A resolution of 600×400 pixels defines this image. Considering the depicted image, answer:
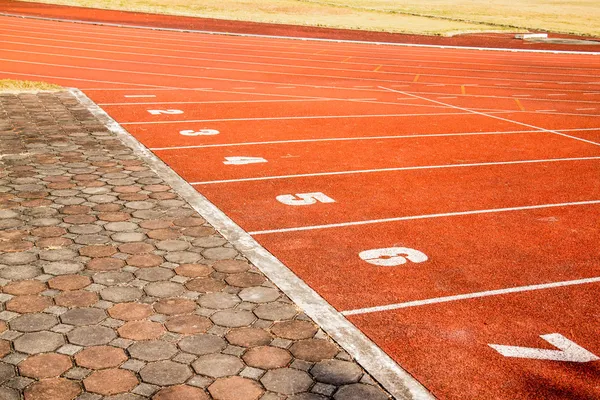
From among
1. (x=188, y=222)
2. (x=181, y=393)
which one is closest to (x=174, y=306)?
(x=181, y=393)

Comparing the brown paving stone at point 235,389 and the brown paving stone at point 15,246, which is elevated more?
the brown paving stone at point 235,389

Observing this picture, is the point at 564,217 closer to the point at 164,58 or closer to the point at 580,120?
the point at 580,120

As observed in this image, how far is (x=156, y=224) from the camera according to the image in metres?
7.48

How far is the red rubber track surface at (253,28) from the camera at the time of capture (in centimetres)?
3159

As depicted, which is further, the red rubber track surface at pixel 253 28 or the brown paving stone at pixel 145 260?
the red rubber track surface at pixel 253 28

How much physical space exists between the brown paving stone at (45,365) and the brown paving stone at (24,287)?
1042mm

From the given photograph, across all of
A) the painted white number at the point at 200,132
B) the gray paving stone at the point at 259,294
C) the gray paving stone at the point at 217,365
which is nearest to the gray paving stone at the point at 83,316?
the gray paving stone at the point at 217,365

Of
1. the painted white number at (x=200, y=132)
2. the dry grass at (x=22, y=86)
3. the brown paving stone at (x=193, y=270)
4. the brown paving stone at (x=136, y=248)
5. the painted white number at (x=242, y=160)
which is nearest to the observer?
the brown paving stone at (x=193, y=270)

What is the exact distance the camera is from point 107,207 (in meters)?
7.96

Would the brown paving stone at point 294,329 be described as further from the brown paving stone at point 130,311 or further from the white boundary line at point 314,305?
the brown paving stone at point 130,311

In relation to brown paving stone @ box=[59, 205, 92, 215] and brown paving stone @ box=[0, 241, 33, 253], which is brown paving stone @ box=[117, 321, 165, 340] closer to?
brown paving stone @ box=[0, 241, 33, 253]

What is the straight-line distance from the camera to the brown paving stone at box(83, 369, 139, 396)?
178 inches

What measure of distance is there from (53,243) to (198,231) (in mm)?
1294

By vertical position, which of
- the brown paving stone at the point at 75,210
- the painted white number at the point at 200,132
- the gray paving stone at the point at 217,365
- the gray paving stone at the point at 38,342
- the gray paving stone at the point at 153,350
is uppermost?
the gray paving stone at the point at 217,365
